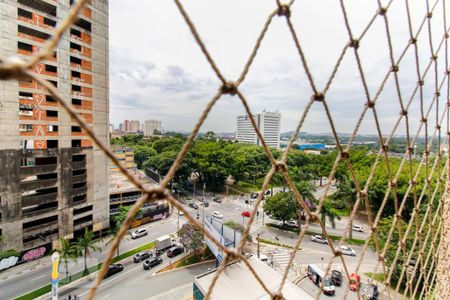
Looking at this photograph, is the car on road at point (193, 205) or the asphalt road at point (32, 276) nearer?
the asphalt road at point (32, 276)

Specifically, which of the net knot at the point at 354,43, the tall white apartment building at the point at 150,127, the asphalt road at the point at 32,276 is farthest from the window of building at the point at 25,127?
the tall white apartment building at the point at 150,127

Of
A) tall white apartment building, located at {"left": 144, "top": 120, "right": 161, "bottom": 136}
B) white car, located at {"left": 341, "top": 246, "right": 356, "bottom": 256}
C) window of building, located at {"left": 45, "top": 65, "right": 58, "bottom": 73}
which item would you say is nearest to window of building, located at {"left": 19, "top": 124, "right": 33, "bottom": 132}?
window of building, located at {"left": 45, "top": 65, "right": 58, "bottom": 73}

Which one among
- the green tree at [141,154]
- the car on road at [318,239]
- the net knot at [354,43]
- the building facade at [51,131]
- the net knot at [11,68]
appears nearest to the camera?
the net knot at [11,68]

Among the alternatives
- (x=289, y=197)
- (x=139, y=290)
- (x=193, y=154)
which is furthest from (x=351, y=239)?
(x=193, y=154)

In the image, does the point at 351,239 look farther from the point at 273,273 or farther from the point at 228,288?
the point at 228,288

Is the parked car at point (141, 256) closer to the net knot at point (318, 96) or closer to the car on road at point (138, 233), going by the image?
the car on road at point (138, 233)

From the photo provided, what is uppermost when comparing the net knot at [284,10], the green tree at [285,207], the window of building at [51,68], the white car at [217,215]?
the window of building at [51,68]

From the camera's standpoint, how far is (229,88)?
0.77 meters

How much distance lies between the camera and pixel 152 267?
8.10m

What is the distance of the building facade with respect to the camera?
672 centimetres

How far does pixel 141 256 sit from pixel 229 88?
911cm

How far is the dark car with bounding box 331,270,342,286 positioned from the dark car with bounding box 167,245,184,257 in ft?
17.3

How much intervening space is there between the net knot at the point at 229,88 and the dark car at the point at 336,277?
858 cm

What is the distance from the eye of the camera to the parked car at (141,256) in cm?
837
